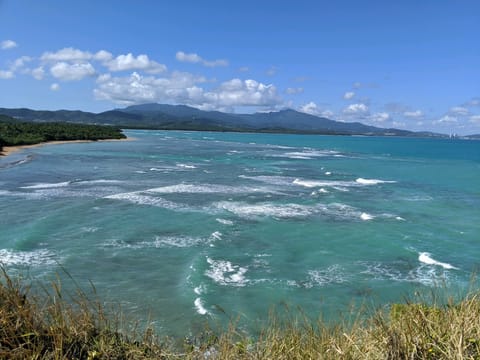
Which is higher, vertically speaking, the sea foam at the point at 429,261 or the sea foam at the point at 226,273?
the sea foam at the point at 429,261

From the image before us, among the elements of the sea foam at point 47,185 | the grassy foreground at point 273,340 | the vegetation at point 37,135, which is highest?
the vegetation at point 37,135

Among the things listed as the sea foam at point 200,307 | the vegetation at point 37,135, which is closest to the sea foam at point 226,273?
the sea foam at point 200,307

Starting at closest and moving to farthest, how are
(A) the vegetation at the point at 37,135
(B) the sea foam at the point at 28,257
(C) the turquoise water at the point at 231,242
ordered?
(C) the turquoise water at the point at 231,242 < (B) the sea foam at the point at 28,257 < (A) the vegetation at the point at 37,135

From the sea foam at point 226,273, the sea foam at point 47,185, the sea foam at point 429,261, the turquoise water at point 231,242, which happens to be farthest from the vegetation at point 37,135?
the sea foam at point 429,261

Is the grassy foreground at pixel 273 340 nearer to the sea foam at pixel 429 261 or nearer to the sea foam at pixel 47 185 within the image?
the sea foam at pixel 429 261

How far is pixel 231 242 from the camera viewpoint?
2009 centimetres

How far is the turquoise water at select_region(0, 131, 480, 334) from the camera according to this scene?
46.9ft

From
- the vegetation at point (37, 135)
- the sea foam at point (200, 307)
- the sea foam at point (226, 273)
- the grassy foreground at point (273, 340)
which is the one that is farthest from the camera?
the vegetation at point (37, 135)

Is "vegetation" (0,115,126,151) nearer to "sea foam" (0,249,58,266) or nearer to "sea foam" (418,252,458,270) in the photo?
"sea foam" (0,249,58,266)

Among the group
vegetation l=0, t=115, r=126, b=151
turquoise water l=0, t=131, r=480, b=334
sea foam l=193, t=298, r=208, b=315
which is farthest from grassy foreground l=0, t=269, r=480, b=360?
vegetation l=0, t=115, r=126, b=151

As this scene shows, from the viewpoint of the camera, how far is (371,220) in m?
25.5

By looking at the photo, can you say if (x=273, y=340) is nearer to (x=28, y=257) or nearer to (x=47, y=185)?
(x=28, y=257)

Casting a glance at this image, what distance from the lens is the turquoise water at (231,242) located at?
14.3 m

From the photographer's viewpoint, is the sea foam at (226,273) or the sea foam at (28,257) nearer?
the sea foam at (226,273)
